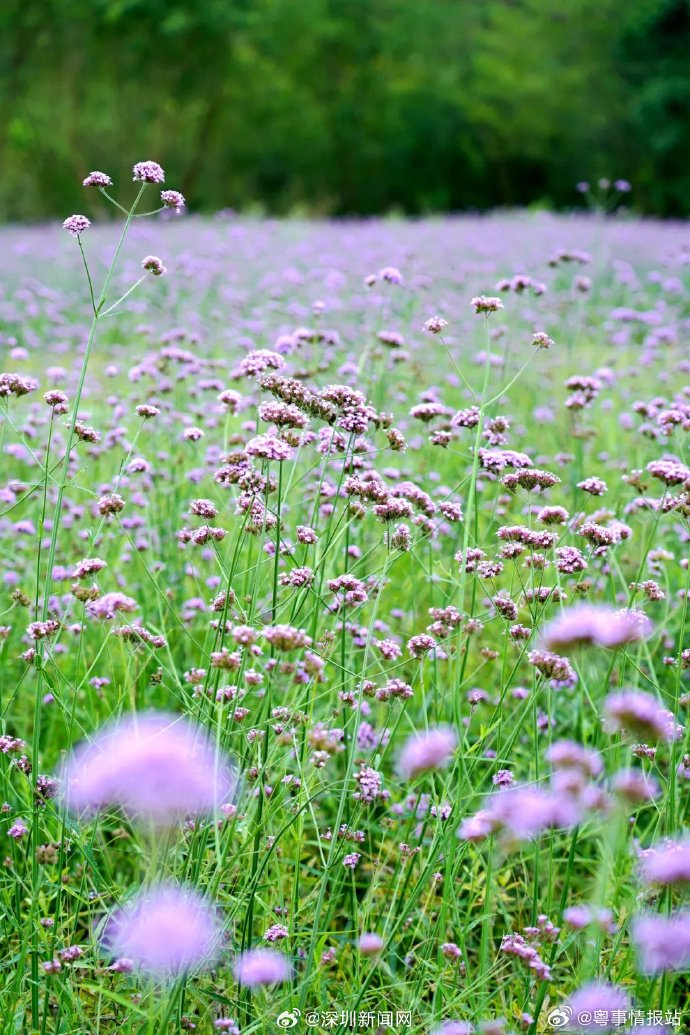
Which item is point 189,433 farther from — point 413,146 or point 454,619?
point 413,146

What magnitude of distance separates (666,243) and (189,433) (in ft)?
38.1

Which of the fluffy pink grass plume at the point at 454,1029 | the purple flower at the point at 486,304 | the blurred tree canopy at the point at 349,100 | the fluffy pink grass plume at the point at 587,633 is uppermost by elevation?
the blurred tree canopy at the point at 349,100

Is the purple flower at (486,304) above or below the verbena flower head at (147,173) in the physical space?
below

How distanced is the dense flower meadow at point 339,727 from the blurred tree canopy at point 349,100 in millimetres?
19927

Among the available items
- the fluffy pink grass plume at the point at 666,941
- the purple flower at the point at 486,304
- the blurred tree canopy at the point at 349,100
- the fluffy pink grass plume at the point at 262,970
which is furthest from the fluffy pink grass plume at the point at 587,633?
the blurred tree canopy at the point at 349,100

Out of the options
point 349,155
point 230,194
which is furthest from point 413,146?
point 230,194

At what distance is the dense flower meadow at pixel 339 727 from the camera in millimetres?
1540

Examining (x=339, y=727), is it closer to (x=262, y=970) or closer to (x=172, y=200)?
(x=262, y=970)

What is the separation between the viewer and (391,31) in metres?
28.4

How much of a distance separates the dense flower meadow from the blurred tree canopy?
65.4 ft

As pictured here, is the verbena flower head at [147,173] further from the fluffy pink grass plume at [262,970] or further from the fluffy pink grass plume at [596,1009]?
the fluffy pink grass plume at [596,1009]

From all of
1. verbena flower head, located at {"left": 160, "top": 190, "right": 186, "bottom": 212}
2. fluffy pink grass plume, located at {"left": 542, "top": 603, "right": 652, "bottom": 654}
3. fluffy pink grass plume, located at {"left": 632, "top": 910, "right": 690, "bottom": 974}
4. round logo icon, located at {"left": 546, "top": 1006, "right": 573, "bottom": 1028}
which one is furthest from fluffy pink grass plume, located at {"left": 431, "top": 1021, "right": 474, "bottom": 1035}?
verbena flower head, located at {"left": 160, "top": 190, "right": 186, "bottom": 212}

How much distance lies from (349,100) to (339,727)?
30301mm

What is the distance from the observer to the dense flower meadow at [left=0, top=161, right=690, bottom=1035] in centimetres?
154
